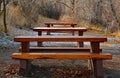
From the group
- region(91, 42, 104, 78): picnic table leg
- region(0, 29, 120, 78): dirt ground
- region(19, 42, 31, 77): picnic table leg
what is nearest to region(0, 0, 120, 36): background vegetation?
region(0, 29, 120, 78): dirt ground

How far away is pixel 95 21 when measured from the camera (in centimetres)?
1722

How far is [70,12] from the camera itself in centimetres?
1770

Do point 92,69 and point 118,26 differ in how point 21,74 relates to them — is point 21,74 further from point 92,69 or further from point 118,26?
point 118,26

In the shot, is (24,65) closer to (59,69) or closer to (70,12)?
(59,69)

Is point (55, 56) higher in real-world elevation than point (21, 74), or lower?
higher

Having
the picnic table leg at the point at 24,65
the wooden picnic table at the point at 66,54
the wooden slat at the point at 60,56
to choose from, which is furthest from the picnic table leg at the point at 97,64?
the picnic table leg at the point at 24,65

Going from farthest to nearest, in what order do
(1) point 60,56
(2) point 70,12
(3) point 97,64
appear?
(2) point 70,12
(3) point 97,64
(1) point 60,56

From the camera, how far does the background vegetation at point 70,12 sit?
13.8 meters

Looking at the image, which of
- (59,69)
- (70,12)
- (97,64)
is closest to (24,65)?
(59,69)

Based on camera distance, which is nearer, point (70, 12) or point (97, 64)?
point (97, 64)

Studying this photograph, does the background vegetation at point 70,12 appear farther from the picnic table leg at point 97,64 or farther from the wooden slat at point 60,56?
the picnic table leg at point 97,64

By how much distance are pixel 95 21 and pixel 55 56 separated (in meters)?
12.7

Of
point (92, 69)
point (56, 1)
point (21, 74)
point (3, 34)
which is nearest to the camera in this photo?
point (21, 74)

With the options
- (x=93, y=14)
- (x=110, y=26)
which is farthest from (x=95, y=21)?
(x=110, y=26)
